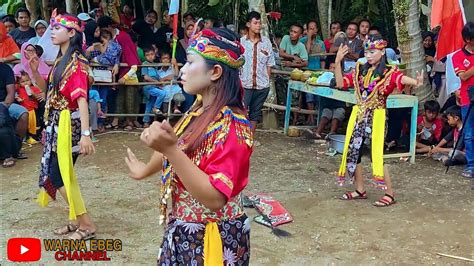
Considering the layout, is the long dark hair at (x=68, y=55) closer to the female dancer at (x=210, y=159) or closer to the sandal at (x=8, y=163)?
the female dancer at (x=210, y=159)

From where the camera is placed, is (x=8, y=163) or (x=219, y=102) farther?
(x=8, y=163)

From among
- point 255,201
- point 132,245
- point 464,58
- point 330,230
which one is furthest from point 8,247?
point 464,58

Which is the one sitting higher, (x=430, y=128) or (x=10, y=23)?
(x=10, y=23)

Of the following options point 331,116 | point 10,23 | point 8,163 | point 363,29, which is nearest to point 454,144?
point 331,116

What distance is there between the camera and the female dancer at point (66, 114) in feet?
15.7

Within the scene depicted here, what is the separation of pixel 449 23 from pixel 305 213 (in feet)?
11.6

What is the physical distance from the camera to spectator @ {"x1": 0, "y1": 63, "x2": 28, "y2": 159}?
8203 mm

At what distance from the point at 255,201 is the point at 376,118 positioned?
1437mm

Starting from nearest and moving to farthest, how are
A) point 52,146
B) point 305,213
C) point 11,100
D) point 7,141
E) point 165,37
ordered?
point 52,146
point 305,213
point 7,141
point 11,100
point 165,37

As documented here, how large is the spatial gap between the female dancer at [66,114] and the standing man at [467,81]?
4.47 meters

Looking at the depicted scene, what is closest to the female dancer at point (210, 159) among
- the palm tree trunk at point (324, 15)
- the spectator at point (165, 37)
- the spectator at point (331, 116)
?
the spectator at point (331, 116)

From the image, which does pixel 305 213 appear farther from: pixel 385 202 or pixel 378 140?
pixel 378 140

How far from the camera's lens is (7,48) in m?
9.23

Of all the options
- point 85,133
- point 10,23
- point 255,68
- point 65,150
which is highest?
point 10,23
